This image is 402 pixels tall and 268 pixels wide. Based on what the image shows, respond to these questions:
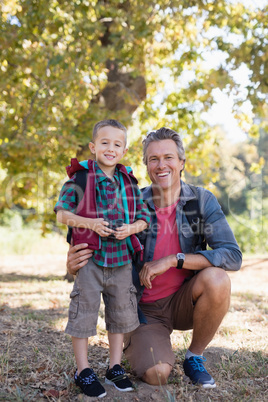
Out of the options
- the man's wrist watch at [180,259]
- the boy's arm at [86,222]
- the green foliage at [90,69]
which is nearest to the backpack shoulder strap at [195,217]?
the man's wrist watch at [180,259]

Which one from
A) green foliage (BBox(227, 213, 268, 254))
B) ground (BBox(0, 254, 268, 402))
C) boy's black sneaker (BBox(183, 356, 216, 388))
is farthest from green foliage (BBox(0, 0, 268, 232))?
green foliage (BBox(227, 213, 268, 254))

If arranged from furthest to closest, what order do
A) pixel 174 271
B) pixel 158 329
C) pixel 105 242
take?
1. pixel 174 271
2. pixel 158 329
3. pixel 105 242

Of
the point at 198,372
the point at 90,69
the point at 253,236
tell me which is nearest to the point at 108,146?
the point at 198,372

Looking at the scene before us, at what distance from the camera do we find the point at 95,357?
3.08 meters

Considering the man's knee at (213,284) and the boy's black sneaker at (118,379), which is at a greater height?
the man's knee at (213,284)

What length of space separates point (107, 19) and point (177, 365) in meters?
6.09

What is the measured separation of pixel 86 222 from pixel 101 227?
0.33ft

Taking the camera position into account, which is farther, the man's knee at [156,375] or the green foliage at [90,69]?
the green foliage at [90,69]

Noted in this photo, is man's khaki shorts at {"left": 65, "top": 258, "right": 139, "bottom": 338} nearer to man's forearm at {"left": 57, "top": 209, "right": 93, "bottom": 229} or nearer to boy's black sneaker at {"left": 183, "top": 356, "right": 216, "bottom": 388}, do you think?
man's forearm at {"left": 57, "top": 209, "right": 93, "bottom": 229}

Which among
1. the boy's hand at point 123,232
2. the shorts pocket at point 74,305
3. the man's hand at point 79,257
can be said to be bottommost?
the shorts pocket at point 74,305

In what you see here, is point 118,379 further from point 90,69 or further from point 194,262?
point 90,69

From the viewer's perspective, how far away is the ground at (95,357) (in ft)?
7.92

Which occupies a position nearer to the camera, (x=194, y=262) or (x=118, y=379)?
(x=118, y=379)

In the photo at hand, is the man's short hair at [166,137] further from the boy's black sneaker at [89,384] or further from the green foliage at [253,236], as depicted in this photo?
the green foliage at [253,236]
